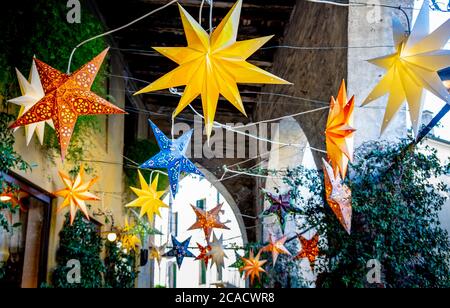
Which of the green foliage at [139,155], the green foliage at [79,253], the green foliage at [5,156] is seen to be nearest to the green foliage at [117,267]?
the green foliage at [79,253]

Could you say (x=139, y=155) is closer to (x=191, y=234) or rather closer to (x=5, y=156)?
(x=5, y=156)

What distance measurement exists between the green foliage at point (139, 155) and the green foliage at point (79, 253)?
3225 mm

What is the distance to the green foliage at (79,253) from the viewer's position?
595 cm

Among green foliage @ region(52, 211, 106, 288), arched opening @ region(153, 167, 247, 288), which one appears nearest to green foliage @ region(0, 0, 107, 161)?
green foliage @ region(52, 211, 106, 288)

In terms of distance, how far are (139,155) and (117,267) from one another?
2.64 meters

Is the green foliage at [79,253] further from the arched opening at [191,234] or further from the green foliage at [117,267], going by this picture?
the arched opening at [191,234]

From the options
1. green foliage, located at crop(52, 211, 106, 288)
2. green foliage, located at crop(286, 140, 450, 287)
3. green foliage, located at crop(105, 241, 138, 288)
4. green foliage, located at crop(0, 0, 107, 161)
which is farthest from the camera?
green foliage, located at crop(105, 241, 138, 288)

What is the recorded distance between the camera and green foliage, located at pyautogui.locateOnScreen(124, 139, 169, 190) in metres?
10.1

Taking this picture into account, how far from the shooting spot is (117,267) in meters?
8.45

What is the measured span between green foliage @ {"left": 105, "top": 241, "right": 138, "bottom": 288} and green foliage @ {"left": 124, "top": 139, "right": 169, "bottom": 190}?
1656mm

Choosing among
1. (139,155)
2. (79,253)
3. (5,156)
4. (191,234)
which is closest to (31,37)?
(5,156)

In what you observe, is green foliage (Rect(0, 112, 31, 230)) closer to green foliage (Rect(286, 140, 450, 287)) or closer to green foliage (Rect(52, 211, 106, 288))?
green foliage (Rect(52, 211, 106, 288))

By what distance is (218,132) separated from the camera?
1317cm

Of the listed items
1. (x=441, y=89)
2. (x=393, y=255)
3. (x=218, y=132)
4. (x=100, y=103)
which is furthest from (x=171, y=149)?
(x=218, y=132)
